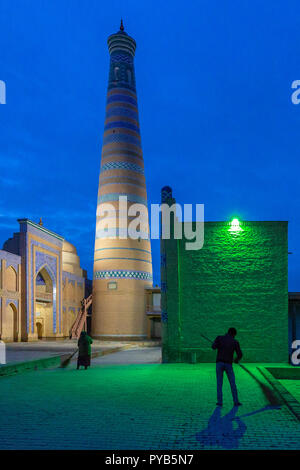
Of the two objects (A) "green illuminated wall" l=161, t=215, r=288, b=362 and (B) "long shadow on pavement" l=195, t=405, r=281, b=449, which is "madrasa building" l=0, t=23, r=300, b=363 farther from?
(B) "long shadow on pavement" l=195, t=405, r=281, b=449

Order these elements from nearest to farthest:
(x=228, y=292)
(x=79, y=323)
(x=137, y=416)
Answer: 1. (x=137, y=416)
2. (x=228, y=292)
3. (x=79, y=323)

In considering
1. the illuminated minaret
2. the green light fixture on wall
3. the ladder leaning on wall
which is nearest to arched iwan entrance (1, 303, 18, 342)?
the illuminated minaret

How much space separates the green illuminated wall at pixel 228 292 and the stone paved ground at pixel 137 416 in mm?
3774

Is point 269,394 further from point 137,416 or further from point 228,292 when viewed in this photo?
point 228,292

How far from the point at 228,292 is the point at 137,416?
8.52m

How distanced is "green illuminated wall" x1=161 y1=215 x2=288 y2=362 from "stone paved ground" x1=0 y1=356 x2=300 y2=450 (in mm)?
3774

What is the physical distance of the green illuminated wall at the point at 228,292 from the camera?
14477 millimetres

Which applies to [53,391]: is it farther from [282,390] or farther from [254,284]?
[254,284]

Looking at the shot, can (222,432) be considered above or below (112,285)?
below

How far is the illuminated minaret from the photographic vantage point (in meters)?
32.5

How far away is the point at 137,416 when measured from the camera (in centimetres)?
668

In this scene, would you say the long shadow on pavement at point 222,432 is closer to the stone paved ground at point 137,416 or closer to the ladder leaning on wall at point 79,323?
the stone paved ground at point 137,416

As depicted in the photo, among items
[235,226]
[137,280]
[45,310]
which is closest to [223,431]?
[235,226]

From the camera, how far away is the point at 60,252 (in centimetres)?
3412
